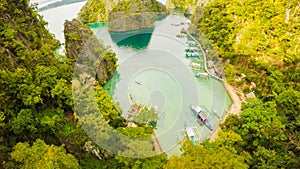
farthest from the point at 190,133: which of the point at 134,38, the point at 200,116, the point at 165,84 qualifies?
the point at 134,38

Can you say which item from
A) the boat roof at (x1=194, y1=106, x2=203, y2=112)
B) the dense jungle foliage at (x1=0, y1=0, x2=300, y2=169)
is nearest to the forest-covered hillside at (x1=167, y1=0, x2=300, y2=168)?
the dense jungle foliage at (x1=0, y1=0, x2=300, y2=169)

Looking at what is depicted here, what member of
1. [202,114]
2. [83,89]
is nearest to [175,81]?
[202,114]

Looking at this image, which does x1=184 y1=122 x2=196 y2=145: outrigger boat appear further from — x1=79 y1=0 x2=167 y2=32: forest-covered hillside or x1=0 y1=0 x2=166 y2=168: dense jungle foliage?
x1=79 y1=0 x2=167 y2=32: forest-covered hillside

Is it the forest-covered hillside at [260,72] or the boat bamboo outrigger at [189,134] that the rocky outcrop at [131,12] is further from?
the boat bamboo outrigger at [189,134]

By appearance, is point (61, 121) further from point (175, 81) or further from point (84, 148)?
point (175, 81)

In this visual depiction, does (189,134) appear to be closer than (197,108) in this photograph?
Yes

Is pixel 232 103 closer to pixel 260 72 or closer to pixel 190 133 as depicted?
pixel 260 72
